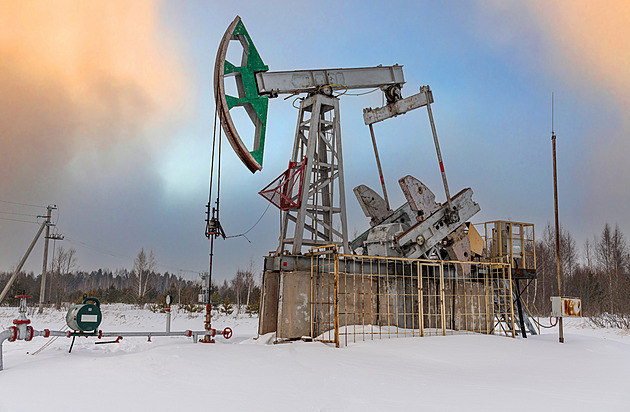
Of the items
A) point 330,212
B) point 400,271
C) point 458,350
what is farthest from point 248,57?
point 458,350

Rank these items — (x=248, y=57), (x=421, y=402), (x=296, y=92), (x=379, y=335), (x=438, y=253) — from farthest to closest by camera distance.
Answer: (x=438, y=253) < (x=296, y=92) < (x=248, y=57) < (x=379, y=335) < (x=421, y=402)

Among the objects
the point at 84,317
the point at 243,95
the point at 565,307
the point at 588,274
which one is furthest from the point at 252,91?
the point at 588,274

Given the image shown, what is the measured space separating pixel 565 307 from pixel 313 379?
30.1 feet

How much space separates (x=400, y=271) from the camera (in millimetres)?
13055

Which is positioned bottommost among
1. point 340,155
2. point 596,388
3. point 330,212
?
point 596,388

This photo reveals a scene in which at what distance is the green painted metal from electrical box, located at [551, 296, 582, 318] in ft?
28.4

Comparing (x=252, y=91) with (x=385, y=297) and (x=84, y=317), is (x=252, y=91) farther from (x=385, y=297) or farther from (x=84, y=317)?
(x=84, y=317)

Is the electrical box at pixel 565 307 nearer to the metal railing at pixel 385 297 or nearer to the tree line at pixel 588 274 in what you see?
the metal railing at pixel 385 297

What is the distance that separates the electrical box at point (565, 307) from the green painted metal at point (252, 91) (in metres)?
8.65

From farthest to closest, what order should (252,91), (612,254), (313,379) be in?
(612,254), (252,91), (313,379)

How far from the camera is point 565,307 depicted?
12961 millimetres

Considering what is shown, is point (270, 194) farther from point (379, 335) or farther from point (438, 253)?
point (438, 253)

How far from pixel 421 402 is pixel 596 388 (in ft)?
9.52

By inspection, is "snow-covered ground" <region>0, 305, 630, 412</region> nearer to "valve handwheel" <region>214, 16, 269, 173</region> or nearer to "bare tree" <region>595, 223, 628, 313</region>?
"valve handwheel" <region>214, 16, 269, 173</region>
